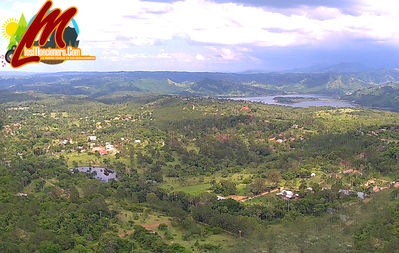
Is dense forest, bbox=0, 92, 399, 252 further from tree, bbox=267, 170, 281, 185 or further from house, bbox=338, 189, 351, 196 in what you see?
tree, bbox=267, 170, 281, 185

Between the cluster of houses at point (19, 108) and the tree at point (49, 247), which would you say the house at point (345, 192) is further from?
the cluster of houses at point (19, 108)

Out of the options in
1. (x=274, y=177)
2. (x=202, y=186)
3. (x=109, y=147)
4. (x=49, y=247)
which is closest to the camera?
(x=49, y=247)

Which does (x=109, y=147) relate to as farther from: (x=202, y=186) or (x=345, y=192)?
(x=345, y=192)

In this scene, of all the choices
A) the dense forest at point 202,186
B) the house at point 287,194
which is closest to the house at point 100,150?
the dense forest at point 202,186

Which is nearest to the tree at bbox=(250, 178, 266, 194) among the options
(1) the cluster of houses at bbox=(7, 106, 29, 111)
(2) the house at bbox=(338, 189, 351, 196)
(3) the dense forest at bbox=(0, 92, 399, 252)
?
(3) the dense forest at bbox=(0, 92, 399, 252)

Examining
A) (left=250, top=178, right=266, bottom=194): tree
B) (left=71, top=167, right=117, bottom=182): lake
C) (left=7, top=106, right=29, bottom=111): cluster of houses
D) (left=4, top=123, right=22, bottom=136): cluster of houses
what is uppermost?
(left=7, top=106, right=29, bottom=111): cluster of houses

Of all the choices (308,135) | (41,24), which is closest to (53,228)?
(41,24)

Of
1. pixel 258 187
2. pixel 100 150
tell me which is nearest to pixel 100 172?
pixel 100 150
